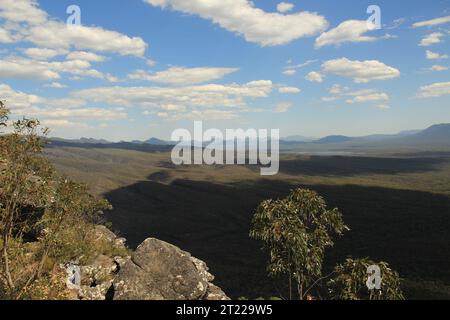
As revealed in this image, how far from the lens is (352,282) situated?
17.8 metres

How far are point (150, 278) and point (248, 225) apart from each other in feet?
273

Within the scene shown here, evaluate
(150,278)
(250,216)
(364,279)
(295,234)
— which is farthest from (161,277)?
(250,216)

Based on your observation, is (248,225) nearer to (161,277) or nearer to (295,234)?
(161,277)

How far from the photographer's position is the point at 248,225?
105 metres

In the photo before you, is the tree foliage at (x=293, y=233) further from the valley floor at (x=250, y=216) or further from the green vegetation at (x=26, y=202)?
the valley floor at (x=250, y=216)

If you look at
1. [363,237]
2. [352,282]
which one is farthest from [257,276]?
[352,282]

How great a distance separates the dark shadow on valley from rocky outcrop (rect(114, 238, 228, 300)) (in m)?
31.7

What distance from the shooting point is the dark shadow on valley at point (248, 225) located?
6756 centimetres

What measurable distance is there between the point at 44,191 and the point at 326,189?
472ft

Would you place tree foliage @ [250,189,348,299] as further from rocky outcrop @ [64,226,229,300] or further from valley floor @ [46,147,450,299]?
valley floor @ [46,147,450,299]

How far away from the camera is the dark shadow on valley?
67.6 meters

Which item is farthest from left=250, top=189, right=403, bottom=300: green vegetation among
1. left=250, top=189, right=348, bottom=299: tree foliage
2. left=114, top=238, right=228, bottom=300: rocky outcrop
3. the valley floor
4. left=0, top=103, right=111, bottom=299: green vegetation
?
the valley floor
